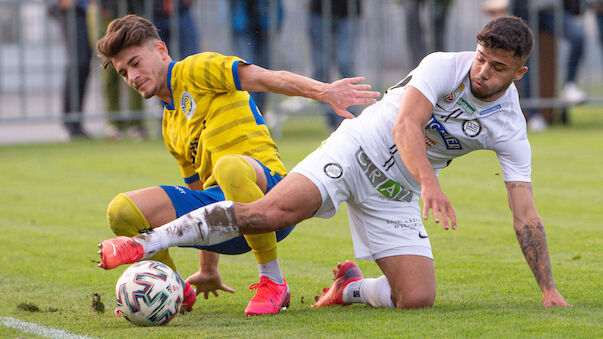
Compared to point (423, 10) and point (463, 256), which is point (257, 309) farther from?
point (423, 10)

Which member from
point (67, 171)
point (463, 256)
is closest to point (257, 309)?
point (463, 256)

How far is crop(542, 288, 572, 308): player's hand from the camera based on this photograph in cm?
426

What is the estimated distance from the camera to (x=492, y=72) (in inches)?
168

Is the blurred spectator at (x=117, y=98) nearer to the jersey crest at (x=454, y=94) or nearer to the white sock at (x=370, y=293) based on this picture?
the white sock at (x=370, y=293)

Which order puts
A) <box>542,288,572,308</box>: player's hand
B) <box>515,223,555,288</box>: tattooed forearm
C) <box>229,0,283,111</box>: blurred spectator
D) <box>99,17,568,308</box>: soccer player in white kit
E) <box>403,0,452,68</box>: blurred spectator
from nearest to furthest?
<box>99,17,568,308</box>: soccer player in white kit < <box>542,288,572,308</box>: player's hand < <box>515,223,555,288</box>: tattooed forearm < <box>229,0,283,111</box>: blurred spectator < <box>403,0,452,68</box>: blurred spectator

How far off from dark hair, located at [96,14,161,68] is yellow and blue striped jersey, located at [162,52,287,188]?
0.74ft

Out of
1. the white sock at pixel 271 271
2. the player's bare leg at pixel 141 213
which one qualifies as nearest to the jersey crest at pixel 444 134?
the white sock at pixel 271 271

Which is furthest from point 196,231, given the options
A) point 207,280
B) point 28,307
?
point 28,307

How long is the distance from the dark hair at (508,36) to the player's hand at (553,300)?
113cm

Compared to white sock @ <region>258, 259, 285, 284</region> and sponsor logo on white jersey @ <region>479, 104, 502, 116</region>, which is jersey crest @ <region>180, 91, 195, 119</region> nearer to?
white sock @ <region>258, 259, 285, 284</region>

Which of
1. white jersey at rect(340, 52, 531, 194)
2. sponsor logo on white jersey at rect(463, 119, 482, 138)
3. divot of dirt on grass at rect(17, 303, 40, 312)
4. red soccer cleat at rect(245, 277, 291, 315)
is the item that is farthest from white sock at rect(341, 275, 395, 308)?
divot of dirt on grass at rect(17, 303, 40, 312)

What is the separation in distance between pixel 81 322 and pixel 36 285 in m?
1.05

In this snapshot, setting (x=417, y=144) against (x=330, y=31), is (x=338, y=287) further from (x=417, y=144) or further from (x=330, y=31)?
(x=330, y=31)

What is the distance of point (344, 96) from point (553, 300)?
4.57 feet
